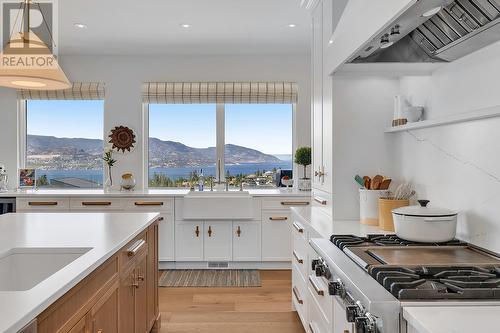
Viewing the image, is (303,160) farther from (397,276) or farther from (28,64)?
(397,276)

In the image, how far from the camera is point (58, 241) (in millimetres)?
1872

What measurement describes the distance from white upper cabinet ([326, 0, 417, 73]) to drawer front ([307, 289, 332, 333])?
1.32m

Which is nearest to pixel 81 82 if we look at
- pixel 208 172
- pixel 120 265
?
pixel 208 172

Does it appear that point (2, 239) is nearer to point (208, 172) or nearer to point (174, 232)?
point (174, 232)

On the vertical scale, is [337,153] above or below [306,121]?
below

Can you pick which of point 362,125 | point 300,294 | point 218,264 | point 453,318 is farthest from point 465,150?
point 218,264

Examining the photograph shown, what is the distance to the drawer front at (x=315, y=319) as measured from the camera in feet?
6.19

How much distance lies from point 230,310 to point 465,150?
2.23 metres

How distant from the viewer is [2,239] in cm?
192

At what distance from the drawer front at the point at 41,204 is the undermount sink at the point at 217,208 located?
54.5 inches

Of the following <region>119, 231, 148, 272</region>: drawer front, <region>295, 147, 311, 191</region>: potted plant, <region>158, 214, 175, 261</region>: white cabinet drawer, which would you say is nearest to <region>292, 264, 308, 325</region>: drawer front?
<region>119, 231, 148, 272</region>: drawer front

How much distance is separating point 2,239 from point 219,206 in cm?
253

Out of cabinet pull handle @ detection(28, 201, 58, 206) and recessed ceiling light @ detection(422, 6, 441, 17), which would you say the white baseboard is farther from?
recessed ceiling light @ detection(422, 6, 441, 17)

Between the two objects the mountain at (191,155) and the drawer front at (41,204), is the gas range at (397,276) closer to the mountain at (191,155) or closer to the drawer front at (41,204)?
the mountain at (191,155)
